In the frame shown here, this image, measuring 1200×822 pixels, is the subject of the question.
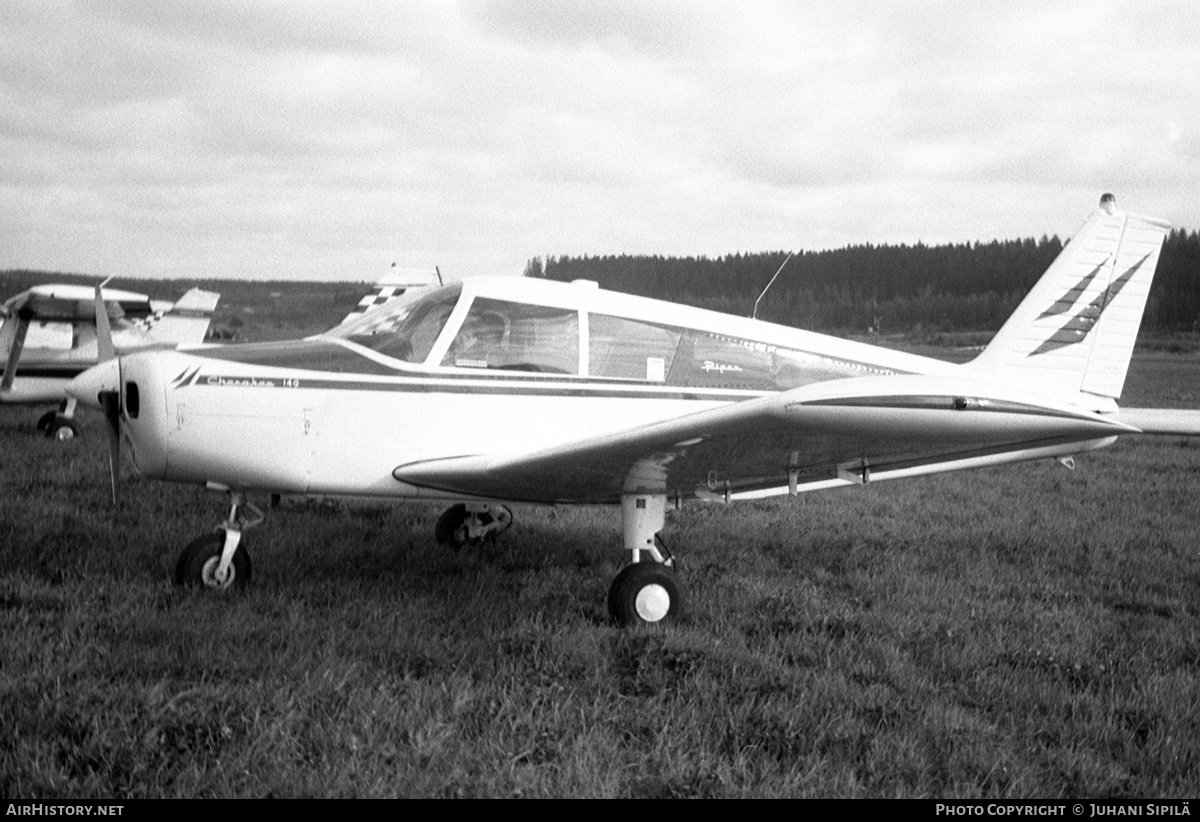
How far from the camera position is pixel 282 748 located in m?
3.11

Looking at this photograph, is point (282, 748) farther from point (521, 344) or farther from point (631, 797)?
point (521, 344)

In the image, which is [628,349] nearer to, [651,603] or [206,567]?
[651,603]

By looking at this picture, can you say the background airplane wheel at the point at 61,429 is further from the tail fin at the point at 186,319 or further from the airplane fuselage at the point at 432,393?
the airplane fuselage at the point at 432,393

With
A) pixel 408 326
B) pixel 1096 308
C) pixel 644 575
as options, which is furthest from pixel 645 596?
pixel 1096 308

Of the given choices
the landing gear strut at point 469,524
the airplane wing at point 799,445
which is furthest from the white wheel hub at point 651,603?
the landing gear strut at point 469,524

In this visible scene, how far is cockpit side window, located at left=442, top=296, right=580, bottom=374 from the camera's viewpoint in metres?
Result: 5.24

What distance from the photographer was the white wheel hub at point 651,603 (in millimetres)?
4883

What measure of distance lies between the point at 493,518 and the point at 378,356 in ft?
7.31

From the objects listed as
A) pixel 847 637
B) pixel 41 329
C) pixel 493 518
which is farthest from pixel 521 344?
pixel 41 329

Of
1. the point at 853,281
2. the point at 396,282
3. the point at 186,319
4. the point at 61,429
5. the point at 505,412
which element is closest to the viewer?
the point at 505,412

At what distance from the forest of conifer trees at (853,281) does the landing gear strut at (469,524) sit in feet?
6.49

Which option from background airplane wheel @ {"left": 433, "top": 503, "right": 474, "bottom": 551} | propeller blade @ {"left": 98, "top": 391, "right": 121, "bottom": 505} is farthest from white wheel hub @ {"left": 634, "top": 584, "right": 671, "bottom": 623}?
propeller blade @ {"left": 98, "top": 391, "right": 121, "bottom": 505}

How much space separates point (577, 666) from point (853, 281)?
42.8 ft

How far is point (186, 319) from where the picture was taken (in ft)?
60.8
